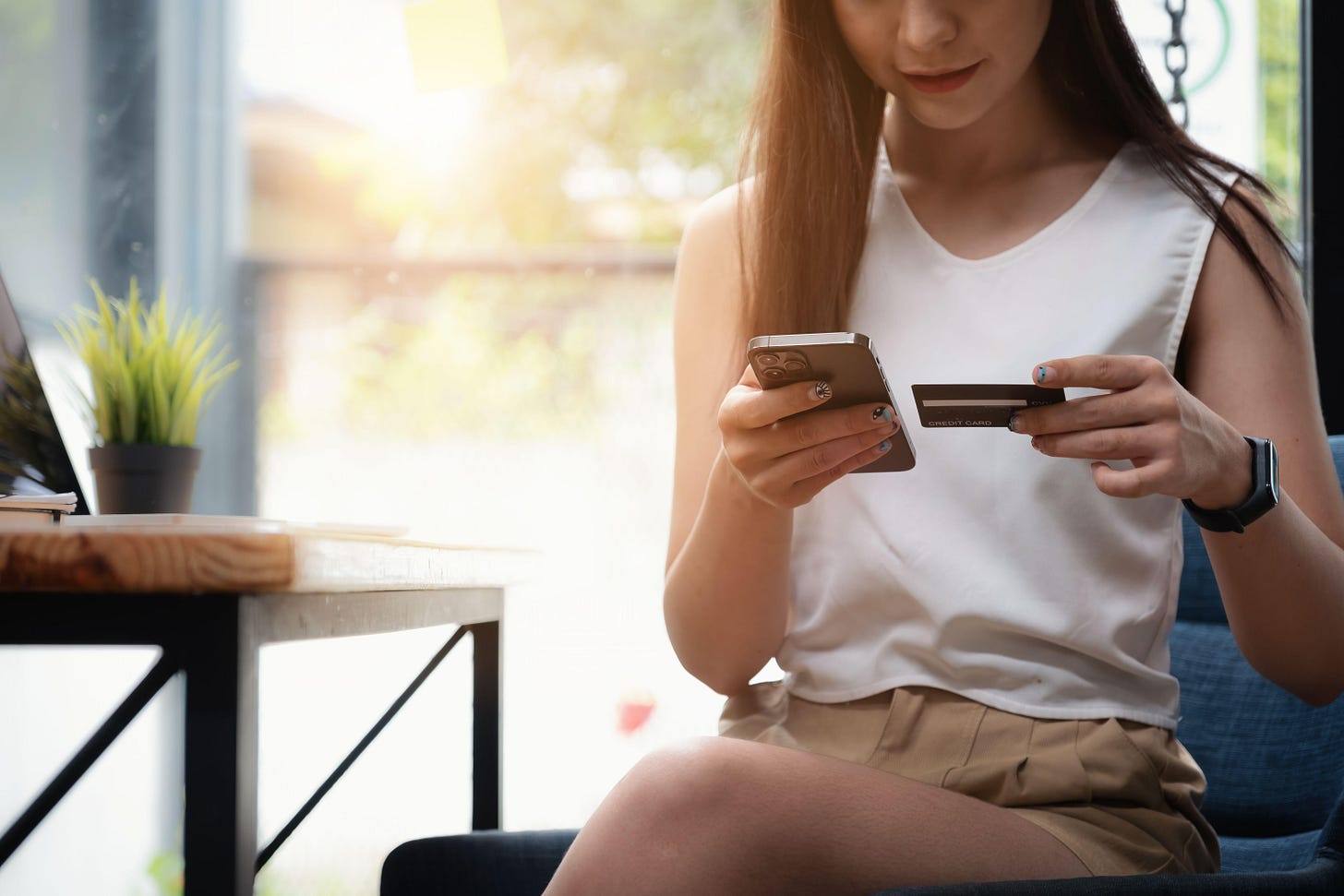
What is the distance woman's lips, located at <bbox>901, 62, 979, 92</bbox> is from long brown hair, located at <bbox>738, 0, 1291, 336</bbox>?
0.10 m

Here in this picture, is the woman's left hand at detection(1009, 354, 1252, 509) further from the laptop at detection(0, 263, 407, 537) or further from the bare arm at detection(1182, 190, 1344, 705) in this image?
the laptop at detection(0, 263, 407, 537)

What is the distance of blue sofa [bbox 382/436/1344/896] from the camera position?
94 cm

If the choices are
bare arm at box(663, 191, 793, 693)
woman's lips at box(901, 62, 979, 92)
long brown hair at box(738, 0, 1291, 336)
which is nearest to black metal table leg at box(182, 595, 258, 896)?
bare arm at box(663, 191, 793, 693)

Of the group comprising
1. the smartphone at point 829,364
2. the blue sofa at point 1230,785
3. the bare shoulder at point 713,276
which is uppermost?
the bare shoulder at point 713,276

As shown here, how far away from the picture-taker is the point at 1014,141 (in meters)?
1.06

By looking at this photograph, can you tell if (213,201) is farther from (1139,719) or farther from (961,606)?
(1139,719)

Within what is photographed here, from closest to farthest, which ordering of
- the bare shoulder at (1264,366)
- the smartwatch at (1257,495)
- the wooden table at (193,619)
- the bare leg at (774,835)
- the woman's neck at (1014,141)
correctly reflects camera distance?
1. the wooden table at (193,619)
2. the bare leg at (774,835)
3. the smartwatch at (1257,495)
4. the bare shoulder at (1264,366)
5. the woman's neck at (1014,141)

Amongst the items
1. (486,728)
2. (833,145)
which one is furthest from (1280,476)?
(486,728)

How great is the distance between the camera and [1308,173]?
1.52m

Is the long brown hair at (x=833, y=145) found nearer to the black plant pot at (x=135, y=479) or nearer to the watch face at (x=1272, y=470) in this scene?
the watch face at (x=1272, y=470)

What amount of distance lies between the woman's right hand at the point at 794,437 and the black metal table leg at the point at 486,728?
0.47 metres

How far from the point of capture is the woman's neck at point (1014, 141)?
3.46ft

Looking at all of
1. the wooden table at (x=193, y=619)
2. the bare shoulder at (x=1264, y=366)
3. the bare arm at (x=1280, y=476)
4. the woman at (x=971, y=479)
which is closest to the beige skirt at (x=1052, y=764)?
the woman at (x=971, y=479)

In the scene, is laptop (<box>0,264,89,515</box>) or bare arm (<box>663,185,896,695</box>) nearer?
bare arm (<box>663,185,896,695</box>)
